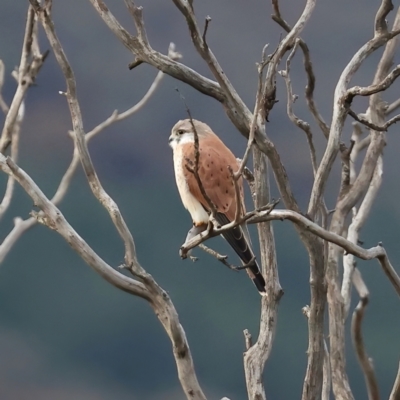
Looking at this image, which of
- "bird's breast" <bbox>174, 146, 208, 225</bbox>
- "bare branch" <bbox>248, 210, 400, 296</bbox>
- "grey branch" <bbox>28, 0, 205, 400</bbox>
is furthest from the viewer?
"bird's breast" <bbox>174, 146, 208, 225</bbox>

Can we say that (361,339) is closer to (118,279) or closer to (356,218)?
(356,218)

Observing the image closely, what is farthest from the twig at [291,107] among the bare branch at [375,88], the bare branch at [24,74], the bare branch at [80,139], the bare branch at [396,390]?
the bare branch at [24,74]

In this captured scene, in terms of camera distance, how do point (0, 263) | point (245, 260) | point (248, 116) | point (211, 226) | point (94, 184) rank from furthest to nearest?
1. point (0, 263)
2. point (245, 260)
3. point (94, 184)
4. point (248, 116)
5. point (211, 226)

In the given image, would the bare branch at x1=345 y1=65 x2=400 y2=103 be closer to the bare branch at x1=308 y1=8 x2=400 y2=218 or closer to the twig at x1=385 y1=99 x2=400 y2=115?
the bare branch at x1=308 y1=8 x2=400 y2=218

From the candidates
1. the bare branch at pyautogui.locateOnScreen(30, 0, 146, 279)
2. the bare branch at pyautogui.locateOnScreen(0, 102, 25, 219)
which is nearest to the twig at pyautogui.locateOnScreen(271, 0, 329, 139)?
the bare branch at pyautogui.locateOnScreen(30, 0, 146, 279)

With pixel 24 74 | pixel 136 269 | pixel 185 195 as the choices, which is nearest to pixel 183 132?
pixel 185 195

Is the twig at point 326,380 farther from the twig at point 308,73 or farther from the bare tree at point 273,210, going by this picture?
the twig at point 308,73

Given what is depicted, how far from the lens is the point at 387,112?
304cm

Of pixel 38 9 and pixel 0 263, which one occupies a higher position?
pixel 38 9

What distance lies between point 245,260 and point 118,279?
610mm

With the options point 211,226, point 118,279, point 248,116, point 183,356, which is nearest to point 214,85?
point 248,116

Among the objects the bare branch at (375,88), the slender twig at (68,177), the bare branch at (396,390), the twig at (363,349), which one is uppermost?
the slender twig at (68,177)

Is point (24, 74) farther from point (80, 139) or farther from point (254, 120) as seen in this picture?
point (254, 120)

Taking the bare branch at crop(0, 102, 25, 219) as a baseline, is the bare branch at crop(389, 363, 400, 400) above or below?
below
